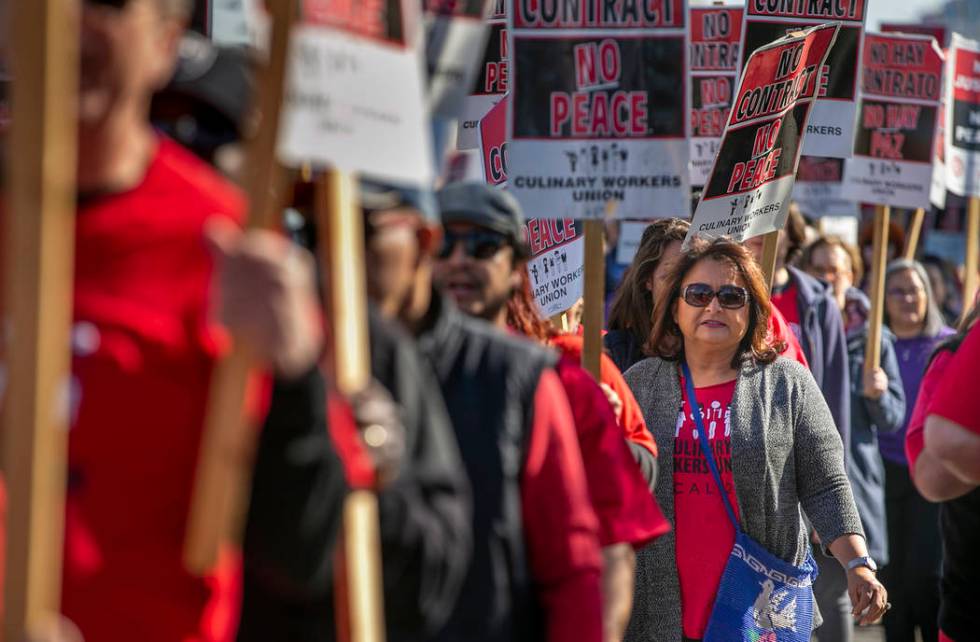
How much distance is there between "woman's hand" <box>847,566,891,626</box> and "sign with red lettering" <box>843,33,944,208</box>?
12.9 feet

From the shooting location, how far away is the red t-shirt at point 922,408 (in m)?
4.81

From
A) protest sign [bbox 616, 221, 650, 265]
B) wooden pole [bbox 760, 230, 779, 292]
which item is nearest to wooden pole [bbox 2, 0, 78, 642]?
wooden pole [bbox 760, 230, 779, 292]

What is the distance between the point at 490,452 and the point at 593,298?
132 cm

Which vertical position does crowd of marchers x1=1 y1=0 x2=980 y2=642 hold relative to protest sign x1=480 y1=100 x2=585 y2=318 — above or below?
above

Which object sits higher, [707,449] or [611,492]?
[611,492]

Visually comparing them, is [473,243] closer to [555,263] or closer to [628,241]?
[555,263]

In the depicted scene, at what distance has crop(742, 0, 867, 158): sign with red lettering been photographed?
7148 mm

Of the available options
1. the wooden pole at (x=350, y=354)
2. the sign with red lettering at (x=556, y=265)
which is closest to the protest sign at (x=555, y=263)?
the sign with red lettering at (x=556, y=265)

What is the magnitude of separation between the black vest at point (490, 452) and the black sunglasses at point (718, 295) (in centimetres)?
284

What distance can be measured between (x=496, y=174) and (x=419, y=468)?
435cm

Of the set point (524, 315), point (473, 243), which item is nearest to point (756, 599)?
point (524, 315)

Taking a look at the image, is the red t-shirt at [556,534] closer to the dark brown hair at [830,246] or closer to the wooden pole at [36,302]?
the wooden pole at [36,302]

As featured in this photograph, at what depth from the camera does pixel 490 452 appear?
336cm

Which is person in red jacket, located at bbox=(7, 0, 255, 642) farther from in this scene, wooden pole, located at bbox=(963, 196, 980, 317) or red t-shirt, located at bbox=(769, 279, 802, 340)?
wooden pole, located at bbox=(963, 196, 980, 317)
